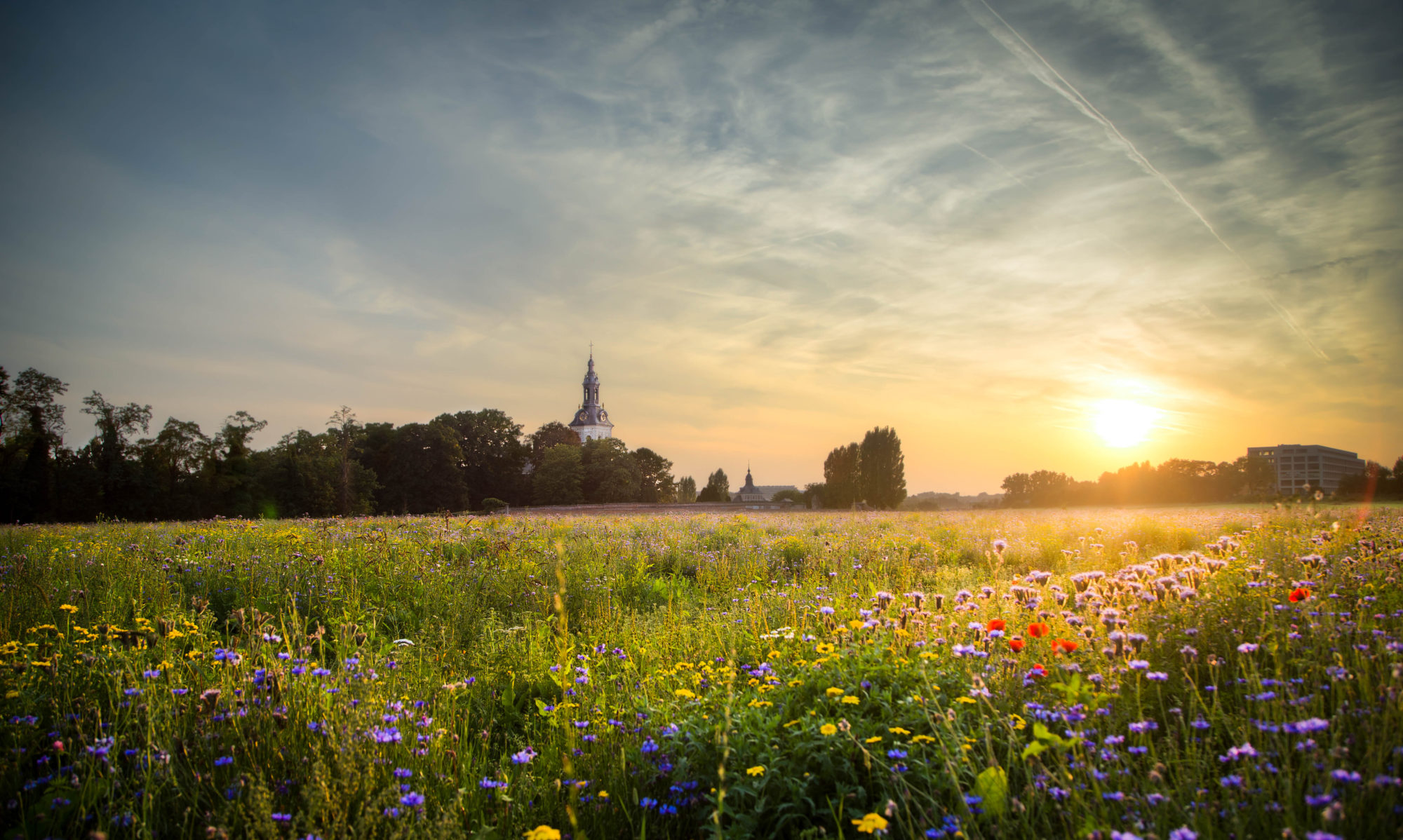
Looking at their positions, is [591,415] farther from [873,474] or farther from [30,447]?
[30,447]

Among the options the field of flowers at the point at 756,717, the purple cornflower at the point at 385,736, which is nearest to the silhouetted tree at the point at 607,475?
the field of flowers at the point at 756,717

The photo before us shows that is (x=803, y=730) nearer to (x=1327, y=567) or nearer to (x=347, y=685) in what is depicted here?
(x=347, y=685)

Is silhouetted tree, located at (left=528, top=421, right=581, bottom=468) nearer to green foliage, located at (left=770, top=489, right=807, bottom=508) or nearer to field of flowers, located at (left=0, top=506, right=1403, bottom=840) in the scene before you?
green foliage, located at (left=770, top=489, right=807, bottom=508)

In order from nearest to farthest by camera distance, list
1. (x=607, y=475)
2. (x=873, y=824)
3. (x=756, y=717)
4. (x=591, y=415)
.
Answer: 1. (x=873, y=824)
2. (x=756, y=717)
3. (x=607, y=475)
4. (x=591, y=415)

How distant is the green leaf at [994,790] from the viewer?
2.12m

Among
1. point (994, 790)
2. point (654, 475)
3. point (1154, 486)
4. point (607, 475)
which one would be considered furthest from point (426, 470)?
point (1154, 486)

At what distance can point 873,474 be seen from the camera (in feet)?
183

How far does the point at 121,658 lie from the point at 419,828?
2.77 meters

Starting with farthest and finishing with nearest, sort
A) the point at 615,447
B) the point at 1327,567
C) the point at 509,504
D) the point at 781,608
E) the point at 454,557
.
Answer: the point at 615,447 < the point at 509,504 < the point at 454,557 < the point at 781,608 < the point at 1327,567

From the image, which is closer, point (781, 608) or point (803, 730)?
point (803, 730)

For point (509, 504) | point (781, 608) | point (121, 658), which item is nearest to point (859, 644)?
point (781, 608)

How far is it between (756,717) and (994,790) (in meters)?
1.02

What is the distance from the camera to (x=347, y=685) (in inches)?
118

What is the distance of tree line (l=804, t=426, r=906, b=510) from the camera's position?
2174 inches
